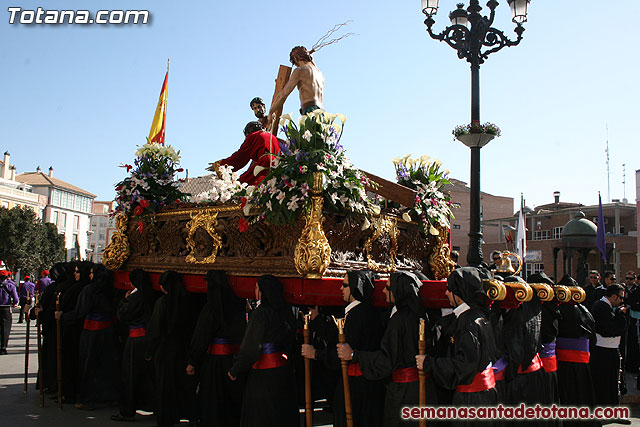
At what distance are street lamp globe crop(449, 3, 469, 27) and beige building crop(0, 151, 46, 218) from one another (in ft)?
140

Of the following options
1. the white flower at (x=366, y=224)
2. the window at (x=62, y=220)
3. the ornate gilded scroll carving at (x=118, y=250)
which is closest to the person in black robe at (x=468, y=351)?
the white flower at (x=366, y=224)

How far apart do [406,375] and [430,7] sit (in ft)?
24.0

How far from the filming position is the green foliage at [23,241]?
132 feet

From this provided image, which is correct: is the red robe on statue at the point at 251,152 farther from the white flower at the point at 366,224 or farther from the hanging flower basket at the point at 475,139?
the hanging flower basket at the point at 475,139

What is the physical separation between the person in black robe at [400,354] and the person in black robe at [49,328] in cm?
608

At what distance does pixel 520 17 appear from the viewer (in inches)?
389

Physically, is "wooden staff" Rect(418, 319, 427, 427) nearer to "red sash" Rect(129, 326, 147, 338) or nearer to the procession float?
the procession float

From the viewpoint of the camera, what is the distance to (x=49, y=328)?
29.8ft

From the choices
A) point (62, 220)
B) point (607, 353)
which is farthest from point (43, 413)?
point (62, 220)

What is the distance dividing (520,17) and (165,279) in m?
7.56

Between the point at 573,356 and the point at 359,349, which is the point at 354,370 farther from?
the point at 573,356

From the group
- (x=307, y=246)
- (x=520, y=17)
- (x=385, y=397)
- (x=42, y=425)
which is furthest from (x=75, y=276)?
(x=520, y=17)

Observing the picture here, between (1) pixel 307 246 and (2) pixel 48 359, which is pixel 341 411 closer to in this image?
(1) pixel 307 246

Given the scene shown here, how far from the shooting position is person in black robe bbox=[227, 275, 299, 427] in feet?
18.5
